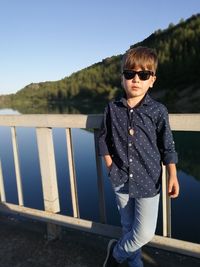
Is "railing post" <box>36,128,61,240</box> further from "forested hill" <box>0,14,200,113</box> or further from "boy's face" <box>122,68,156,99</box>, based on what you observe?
"forested hill" <box>0,14,200,113</box>

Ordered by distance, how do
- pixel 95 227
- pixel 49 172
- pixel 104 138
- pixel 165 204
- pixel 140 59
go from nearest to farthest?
pixel 140 59 → pixel 104 138 → pixel 165 204 → pixel 95 227 → pixel 49 172

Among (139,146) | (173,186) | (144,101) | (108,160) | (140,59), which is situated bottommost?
(173,186)

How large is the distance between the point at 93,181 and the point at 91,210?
7.25 feet

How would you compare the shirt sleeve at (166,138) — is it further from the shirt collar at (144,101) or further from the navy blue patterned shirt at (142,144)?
the shirt collar at (144,101)

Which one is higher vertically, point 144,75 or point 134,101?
point 144,75

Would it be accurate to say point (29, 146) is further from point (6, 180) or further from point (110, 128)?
point (110, 128)

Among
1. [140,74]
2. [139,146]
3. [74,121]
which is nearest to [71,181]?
[74,121]

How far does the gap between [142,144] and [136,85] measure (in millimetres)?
385

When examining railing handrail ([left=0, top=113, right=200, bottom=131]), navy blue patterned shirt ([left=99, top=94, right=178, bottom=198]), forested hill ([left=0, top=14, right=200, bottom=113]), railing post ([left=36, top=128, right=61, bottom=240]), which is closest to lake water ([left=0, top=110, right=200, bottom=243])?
railing post ([left=36, top=128, right=61, bottom=240])

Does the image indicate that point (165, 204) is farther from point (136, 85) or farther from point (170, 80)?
point (170, 80)

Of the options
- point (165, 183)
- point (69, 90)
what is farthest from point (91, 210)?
point (69, 90)

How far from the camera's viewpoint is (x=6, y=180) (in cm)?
1277

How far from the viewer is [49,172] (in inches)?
122

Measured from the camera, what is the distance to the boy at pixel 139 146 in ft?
7.14
